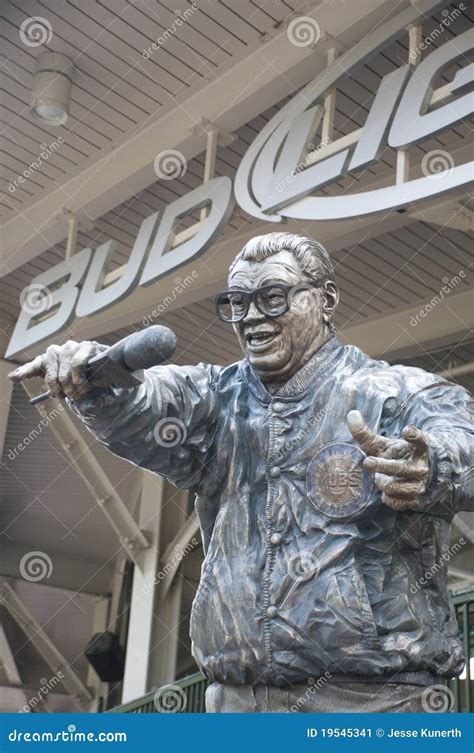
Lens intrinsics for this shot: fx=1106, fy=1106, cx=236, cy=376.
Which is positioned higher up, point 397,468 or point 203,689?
point 203,689

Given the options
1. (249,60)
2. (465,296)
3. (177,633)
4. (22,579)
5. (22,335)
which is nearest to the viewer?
(249,60)

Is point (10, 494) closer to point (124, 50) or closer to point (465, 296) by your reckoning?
point (465, 296)

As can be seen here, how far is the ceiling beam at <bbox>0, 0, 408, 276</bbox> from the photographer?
638 cm

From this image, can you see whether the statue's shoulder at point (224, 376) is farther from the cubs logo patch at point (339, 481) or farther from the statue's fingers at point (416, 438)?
the statue's fingers at point (416, 438)

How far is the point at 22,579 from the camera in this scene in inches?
567

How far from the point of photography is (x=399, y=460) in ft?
6.26

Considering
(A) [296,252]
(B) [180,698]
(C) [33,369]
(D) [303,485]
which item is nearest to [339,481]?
(D) [303,485]

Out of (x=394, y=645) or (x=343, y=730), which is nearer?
(x=343, y=730)

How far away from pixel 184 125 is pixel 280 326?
5.35 metres

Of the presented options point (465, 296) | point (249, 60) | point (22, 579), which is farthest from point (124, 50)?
point (22, 579)

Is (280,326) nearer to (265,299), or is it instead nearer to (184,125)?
(265,299)

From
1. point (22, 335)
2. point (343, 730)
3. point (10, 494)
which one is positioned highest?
point (10, 494)

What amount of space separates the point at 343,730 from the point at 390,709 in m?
0.17

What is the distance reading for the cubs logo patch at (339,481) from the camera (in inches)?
85.6
